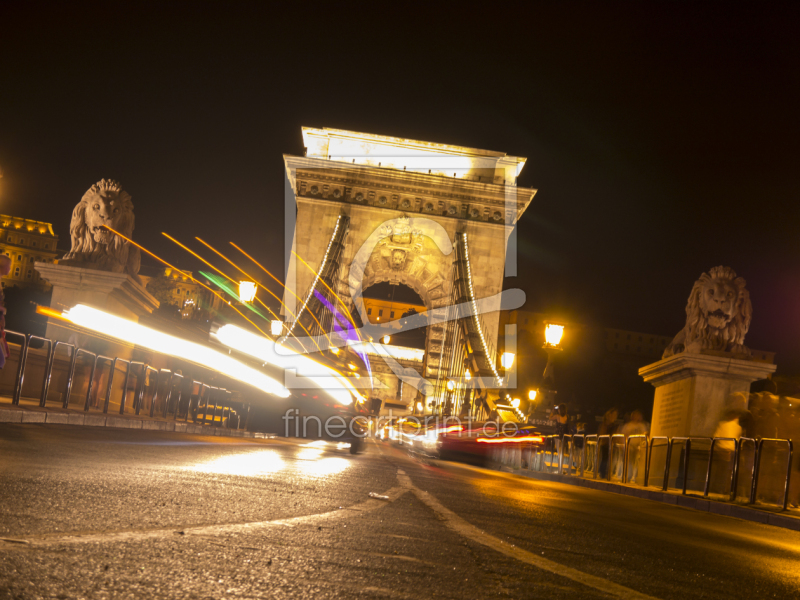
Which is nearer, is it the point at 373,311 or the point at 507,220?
the point at 507,220

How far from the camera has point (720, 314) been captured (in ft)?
43.8

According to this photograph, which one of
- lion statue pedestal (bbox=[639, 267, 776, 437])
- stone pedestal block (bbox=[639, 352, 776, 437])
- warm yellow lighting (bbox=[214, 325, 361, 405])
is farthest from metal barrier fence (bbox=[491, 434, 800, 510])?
warm yellow lighting (bbox=[214, 325, 361, 405])

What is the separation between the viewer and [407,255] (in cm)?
3916

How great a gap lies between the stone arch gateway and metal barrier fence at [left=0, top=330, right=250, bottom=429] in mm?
19192

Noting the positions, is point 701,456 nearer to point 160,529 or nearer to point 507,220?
point 160,529

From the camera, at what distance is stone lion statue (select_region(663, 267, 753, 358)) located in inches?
518

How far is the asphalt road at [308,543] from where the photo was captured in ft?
5.62

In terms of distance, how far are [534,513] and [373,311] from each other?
101895mm

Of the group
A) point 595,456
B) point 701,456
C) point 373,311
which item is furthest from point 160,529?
point 373,311

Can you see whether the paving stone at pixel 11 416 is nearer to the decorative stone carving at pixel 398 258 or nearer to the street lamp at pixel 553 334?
the street lamp at pixel 553 334

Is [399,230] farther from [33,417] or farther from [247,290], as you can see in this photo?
[33,417]

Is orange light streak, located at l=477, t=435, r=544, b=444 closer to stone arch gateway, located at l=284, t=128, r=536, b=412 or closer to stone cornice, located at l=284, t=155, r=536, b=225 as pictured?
stone arch gateway, located at l=284, t=128, r=536, b=412

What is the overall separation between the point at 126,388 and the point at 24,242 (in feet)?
271

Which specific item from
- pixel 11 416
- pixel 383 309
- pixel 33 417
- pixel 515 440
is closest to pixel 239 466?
pixel 11 416
